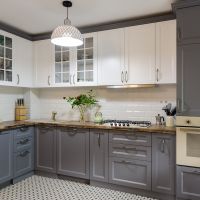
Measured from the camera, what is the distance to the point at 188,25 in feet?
8.07

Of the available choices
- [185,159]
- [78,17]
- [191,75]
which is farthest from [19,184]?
[191,75]

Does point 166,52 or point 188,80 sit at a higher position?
point 166,52

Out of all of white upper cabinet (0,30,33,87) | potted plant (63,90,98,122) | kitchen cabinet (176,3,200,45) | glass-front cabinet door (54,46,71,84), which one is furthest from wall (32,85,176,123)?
kitchen cabinet (176,3,200,45)

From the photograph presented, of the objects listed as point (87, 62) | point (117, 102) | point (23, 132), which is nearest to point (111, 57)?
point (87, 62)

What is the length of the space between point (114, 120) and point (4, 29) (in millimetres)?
2189

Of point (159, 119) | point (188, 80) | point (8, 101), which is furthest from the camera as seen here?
point (8, 101)

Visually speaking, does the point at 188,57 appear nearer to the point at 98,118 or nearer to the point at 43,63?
the point at 98,118

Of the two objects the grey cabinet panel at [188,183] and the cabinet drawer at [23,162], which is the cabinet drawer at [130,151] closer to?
the grey cabinet panel at [188,183]

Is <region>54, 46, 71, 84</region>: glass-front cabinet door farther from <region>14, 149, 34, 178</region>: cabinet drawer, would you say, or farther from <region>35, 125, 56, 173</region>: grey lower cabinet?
<region>14, 149, 34, 178</region>: cabinet drawer

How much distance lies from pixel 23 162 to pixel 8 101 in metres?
1.11

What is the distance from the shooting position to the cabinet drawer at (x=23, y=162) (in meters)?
3.22

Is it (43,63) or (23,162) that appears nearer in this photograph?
(23,162)

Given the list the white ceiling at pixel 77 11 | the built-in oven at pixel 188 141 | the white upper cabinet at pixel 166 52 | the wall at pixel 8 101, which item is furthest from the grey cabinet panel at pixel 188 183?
the wall at pixel 8 101

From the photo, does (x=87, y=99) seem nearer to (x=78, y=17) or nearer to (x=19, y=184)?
(x=78, y=17)
